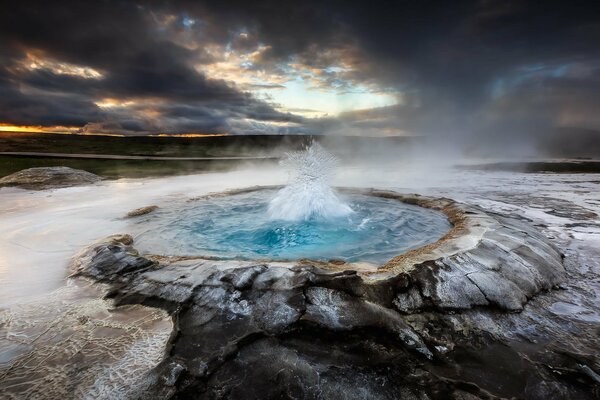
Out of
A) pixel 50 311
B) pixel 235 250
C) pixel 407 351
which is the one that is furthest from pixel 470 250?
pixel 50 311

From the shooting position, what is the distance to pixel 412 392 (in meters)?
2.19

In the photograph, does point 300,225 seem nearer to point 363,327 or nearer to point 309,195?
point 309,195

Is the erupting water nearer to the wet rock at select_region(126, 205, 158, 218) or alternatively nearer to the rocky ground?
the wet rock at select_region(126, 205, 158, 218)

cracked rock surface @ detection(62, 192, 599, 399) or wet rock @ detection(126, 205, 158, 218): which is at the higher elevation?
cracked rock surface @ detection(62, 192, 599, 399)

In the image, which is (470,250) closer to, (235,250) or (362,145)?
(235,250)

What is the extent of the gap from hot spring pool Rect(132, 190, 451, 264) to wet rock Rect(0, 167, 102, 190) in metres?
7.35

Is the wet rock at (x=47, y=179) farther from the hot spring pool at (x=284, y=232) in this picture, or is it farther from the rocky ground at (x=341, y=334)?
the rocky ground at (x=341, y=334)

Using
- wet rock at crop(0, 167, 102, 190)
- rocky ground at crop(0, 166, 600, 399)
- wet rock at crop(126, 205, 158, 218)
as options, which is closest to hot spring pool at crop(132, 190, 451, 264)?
wet rock at crop(126, 205, 158, 218)

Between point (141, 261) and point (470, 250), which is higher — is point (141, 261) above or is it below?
below

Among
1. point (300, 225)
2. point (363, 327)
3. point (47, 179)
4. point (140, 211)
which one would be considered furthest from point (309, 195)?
point (47, 179)

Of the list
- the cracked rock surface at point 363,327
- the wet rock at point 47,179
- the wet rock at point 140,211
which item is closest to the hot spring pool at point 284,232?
the wet rock at point 140,211

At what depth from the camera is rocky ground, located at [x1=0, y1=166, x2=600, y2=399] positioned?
2262 millimetres

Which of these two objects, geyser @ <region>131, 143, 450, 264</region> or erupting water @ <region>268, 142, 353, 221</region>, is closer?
geyser @ <region>131, 143, 450, 264</region>

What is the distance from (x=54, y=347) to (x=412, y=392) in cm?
302
